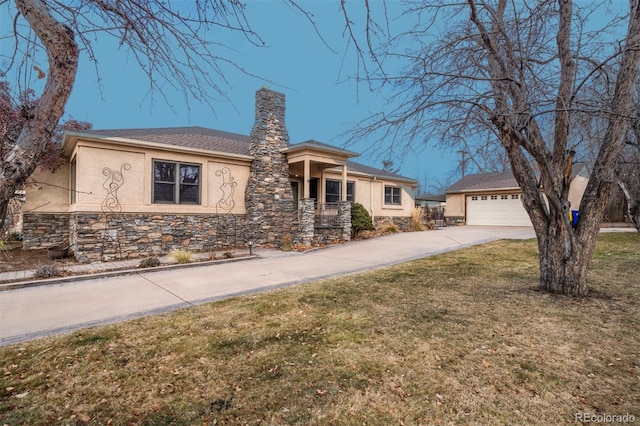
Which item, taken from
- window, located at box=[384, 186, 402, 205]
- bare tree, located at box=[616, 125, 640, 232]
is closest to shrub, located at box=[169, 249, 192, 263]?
bare tree, located at box=[616, 125, 640, 232]

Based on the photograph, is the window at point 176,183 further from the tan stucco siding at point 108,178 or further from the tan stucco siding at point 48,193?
the tan stucco siding at point 48,193

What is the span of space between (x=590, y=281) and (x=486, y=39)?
196 inches

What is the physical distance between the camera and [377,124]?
369 centimetres

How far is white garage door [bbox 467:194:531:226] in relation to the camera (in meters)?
19.9

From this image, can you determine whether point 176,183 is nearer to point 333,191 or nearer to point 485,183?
point 333,191

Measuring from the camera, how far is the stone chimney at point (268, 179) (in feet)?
39.8

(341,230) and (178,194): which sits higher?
(178,194)

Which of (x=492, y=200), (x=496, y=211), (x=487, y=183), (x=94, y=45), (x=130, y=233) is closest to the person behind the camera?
(x=94, y=45)

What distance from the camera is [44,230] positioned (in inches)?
420

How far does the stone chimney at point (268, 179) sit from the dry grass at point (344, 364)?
7381 millimetres

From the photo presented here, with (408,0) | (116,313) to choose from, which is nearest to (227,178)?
(116,313)

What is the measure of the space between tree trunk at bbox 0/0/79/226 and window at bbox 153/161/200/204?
9514mm

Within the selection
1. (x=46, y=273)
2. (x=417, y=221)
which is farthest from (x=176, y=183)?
(x=417, y=221)

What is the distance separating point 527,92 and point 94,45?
5091mm
